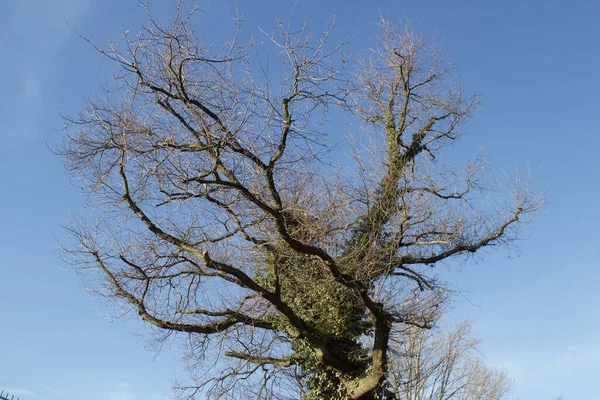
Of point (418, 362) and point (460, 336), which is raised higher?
point (460, 336)

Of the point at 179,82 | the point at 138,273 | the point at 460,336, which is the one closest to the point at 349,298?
the point at 138,273

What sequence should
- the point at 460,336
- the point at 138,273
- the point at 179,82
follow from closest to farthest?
the point at 179,82, the point at 138,273, the point at 460,336

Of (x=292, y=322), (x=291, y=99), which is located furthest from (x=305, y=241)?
(x=291, y=99)

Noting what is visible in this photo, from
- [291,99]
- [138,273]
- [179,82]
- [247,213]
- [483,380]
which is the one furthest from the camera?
[483,380]

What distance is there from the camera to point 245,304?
427 inches

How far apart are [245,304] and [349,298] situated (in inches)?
82.2

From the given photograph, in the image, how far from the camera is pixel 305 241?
9102mm

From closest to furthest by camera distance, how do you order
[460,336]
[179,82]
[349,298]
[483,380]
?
[179,82]
[349,298]
[460,336]
[483,380]

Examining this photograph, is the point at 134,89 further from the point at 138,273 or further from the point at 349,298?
the point at 349,298

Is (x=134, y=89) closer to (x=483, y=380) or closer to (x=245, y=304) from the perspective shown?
(x=245, y=304)

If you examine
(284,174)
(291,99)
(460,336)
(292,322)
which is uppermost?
(460,336)

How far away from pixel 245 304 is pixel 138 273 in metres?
2.39

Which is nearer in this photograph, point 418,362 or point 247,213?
point 247,213

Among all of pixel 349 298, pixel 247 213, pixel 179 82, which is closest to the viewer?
pixel 179 82
